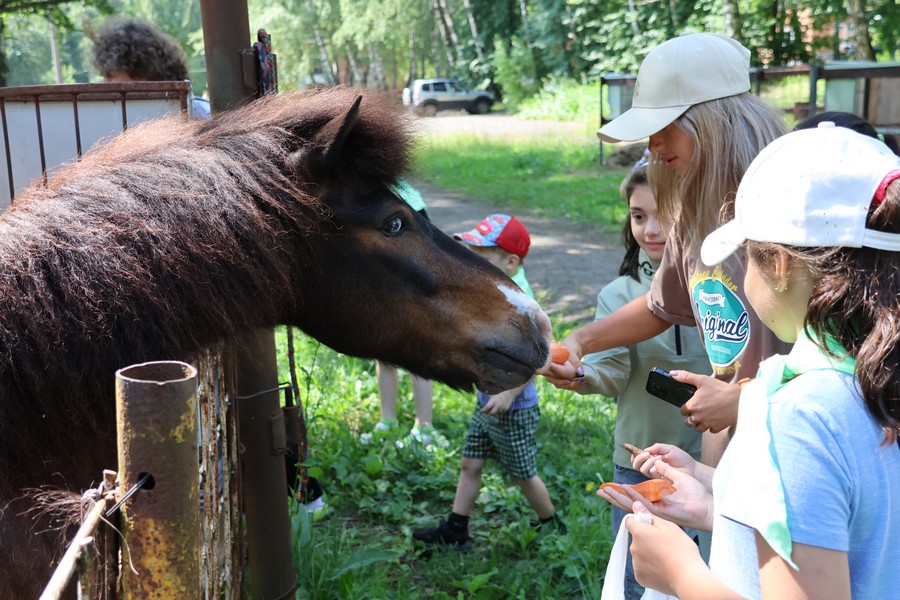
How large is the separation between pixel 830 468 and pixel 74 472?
159 cm

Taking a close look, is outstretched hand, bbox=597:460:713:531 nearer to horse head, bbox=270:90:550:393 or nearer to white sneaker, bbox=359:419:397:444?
horse head, bbox=270:90:550:393

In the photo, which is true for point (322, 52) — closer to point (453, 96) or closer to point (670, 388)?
point (453, 96)

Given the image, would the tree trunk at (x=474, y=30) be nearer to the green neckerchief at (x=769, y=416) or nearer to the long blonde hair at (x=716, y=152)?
the long blonde hair at (x=716, y=152)

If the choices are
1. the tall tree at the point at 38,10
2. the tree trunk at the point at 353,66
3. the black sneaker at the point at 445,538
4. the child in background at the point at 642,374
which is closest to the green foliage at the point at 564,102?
the tree trunk at the point at 353,66

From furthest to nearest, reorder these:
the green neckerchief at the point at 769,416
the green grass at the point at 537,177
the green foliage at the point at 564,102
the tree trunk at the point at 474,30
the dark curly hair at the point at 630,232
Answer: the tree trunk at the point at 474,30
the green foliage at the point at 564,102
the green grass at the point at 537,177
the dark curly hair at the point at 630,232
the green neckerchief at the point at 769,416

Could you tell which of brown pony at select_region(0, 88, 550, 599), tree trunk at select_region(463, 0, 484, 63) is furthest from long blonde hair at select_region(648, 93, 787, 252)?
tree trunk at select_region(463, 0, 484, 63)

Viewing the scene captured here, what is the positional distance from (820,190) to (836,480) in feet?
1.47

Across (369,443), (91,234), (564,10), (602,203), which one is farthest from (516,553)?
(564,10)

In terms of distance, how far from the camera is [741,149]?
7.39 feet

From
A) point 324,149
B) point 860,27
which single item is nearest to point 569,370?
point 324,149

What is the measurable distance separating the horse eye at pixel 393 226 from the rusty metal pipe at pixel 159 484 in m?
1.30

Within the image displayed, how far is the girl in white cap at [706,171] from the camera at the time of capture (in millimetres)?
2152

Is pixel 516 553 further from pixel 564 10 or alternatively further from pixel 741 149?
pixel 564 10

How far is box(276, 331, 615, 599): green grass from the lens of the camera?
3373 millimetres
